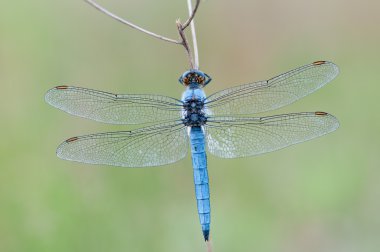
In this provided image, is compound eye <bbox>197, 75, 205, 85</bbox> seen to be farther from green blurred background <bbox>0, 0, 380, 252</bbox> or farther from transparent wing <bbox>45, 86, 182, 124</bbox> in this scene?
green blurred background <bbox>0, 0, 380, 252</bbox>


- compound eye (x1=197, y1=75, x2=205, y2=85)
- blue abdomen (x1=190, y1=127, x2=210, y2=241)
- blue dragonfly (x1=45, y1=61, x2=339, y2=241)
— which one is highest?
compound eye (x1=197, y1=75, x2=205, y2=85)

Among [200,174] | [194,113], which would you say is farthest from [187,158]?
[200,174]

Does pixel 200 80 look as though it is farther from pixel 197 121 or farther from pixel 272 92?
pixel 272 92

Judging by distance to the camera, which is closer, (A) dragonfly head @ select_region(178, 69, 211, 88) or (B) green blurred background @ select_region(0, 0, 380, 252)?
(A) dragonfly head @ select_region(178, 69, 211, 88)

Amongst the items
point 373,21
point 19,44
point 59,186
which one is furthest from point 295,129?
point 373,21

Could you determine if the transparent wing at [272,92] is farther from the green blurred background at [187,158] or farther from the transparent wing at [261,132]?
the green blurred background at [187,158]

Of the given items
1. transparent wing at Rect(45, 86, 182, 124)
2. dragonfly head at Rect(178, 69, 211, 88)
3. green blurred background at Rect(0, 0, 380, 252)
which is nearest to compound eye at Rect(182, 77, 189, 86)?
dragonfly head at Rect(178, 69, 211, 88)

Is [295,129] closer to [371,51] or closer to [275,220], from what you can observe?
[275,220]
